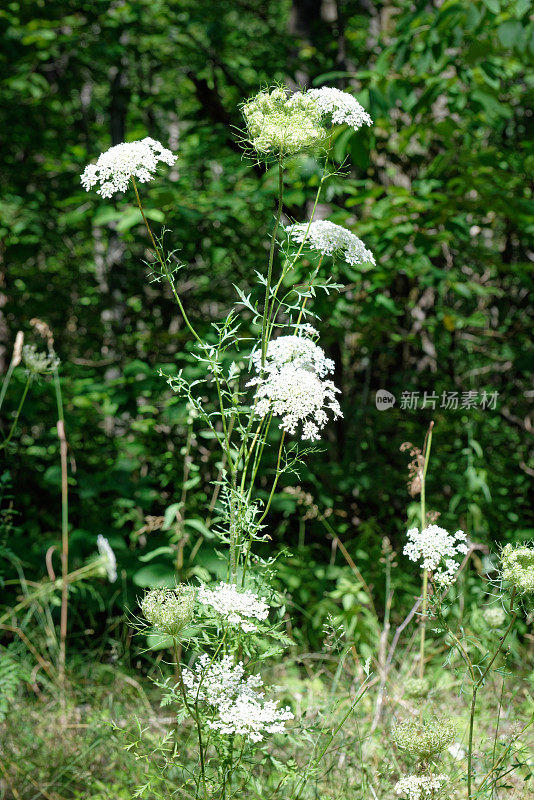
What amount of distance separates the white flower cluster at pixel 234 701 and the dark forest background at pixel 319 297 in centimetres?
103

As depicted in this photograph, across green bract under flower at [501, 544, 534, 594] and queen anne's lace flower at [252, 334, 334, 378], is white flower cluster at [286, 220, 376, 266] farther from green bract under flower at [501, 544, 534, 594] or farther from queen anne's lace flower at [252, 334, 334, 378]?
green bract under flower at [501, 544, 534, 594]

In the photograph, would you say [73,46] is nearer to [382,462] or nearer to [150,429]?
[150,429]

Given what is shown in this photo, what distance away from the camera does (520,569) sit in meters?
1.19

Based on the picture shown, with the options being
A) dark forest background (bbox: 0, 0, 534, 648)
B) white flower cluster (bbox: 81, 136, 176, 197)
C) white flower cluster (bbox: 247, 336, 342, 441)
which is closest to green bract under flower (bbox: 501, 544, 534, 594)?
white flower cluster (bbox: 247, 336, 342, 441)

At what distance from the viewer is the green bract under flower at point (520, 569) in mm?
1157

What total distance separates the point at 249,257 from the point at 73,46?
156 centimetres

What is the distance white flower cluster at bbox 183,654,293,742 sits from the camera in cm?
114

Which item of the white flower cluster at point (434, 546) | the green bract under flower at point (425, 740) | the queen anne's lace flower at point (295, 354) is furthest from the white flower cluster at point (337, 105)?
the green bract under flower at point (425, 740)

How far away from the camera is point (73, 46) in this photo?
11.8 feet

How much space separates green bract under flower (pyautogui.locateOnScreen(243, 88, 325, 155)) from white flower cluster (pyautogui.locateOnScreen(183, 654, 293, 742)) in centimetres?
94

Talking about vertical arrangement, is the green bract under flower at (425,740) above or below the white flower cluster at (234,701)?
below

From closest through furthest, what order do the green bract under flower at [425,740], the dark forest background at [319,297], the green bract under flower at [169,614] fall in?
the green bract under flower at [169,614] → the green bract under flower at [425,740] → the dark forest background at [319,297]

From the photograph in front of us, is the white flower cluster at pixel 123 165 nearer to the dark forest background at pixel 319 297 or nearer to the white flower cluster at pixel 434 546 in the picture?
the white flower cluster at pixel 434 546

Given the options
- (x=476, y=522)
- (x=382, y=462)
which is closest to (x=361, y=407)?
(x=382, y=462)
